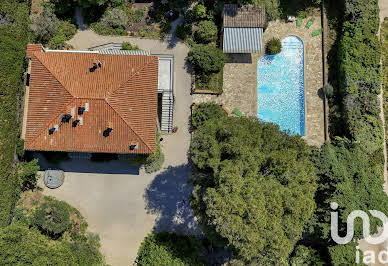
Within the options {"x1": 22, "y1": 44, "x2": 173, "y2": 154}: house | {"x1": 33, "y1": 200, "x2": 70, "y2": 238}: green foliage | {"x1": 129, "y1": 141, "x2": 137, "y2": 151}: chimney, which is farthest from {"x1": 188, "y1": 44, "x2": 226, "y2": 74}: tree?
{"x1": 33, "y1": 200, "x2": 70, "y2": 238}: green foliage

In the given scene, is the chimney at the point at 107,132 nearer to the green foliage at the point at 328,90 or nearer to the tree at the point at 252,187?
the tree at the point at 252,187

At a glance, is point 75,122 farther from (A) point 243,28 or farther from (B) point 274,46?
(B) point 274,46

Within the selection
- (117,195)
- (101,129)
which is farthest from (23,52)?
(117,195)

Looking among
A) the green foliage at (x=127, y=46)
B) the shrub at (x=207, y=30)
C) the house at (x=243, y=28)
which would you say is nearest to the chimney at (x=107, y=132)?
the green foliage at (x=127, y=46)

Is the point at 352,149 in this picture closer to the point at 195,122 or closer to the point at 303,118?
the point at 303,118

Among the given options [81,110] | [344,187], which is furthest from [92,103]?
[344,187]

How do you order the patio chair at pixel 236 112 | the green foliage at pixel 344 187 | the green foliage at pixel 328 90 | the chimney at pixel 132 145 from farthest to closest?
the patio chair at pixel 236 112 < the green foliage at pixel 328 90 < the chimney at pixel 132 145 < the green foliage at pixel 344 187

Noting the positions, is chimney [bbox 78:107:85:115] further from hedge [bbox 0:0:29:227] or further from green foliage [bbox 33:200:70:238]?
green foliage [bbox 33:200:70:238]
